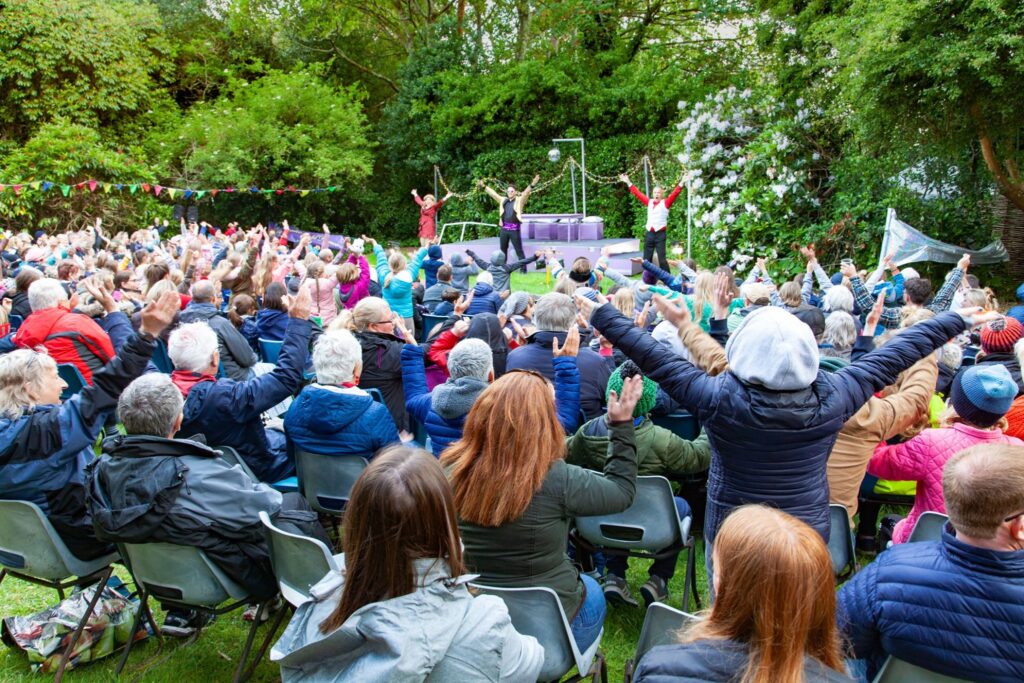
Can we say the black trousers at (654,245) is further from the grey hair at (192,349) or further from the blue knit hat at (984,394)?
the blue knit hat at (984,394)

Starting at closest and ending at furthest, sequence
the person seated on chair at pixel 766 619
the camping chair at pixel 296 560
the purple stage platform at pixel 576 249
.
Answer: the person seated on chair at pixel 766 619 < the camping chair at pixel 296 560 < the purple stage platform at pixel 576 249

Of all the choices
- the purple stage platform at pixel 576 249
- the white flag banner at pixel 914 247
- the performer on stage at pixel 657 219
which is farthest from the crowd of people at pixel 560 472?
the purple stage platform at pixel 576 249

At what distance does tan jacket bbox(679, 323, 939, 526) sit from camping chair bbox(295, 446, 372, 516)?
1597 millimetres

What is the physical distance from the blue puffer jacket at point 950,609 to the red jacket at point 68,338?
186 inches

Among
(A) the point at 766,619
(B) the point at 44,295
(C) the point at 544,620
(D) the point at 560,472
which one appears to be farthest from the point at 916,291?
(B) the point at 44,295

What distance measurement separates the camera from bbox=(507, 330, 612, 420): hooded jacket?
4.55m

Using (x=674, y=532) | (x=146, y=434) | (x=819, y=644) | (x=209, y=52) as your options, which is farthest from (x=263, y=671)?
(x=209, y=52)

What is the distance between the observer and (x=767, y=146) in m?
13.4

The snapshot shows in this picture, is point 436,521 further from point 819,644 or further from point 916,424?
point 916,424

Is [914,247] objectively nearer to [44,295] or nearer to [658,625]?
[658,625]

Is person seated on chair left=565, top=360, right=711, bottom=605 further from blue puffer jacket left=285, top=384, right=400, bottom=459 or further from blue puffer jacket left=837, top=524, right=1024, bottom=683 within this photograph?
blue puffer jacket left=837, top=524, right=1024, bottom=683

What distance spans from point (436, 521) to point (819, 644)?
2.83ft

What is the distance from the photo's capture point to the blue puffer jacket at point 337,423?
369cm

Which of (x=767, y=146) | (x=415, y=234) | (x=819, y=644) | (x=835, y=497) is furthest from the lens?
(x=415, y=234)
